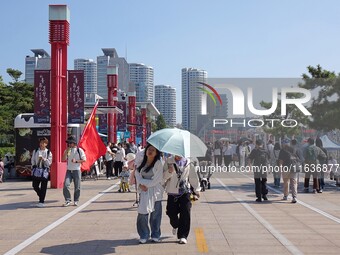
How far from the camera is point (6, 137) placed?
160ft

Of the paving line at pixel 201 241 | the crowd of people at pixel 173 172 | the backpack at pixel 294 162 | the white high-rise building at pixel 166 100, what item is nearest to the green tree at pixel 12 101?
the crowd of people at pixel 173 172

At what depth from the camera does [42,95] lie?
1962 centimetres

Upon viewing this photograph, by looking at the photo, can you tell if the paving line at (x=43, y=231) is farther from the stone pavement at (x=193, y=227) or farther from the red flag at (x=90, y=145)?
the red flag at (x=90, y=145)

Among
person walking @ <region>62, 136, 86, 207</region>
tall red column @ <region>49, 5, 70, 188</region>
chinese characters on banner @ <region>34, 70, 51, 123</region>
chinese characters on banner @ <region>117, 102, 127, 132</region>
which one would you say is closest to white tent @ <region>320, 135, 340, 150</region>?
tall red column @ <region>49, 5, 70, 188</region>

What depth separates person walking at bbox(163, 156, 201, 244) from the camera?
8.14m

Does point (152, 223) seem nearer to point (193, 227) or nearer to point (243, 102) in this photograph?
point (193, 227)

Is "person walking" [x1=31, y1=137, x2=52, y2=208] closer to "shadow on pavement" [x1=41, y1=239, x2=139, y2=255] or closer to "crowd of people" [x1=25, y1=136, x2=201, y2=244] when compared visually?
"shadow on pavement" [x1=41, y1=239, x2=139, y2=255]

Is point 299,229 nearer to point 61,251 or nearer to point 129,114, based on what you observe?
point 61,251

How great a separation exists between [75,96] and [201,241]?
1320 cm

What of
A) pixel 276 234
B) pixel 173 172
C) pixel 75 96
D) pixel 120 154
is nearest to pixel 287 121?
pixel 120 154

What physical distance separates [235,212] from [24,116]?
561 inches

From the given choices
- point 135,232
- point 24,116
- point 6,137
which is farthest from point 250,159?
point 6,137

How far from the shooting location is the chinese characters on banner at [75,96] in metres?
20.2

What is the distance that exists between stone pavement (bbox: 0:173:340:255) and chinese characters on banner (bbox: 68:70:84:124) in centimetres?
539
